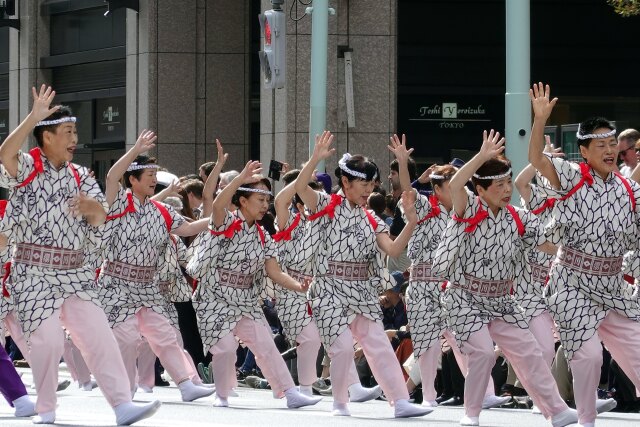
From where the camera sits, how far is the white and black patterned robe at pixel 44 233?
417 inches

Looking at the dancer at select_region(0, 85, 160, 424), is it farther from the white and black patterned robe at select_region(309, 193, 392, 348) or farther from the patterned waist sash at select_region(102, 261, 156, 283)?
the patterned waist sash at select_region(102, 261, 156, 283)

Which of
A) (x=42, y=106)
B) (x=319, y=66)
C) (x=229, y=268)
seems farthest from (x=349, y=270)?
(x=319, y=66)

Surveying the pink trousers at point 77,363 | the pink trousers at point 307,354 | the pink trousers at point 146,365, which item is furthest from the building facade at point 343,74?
the pink trousers at point 307,354

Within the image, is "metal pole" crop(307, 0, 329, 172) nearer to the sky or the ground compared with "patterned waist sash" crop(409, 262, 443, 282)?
nearer to the sky

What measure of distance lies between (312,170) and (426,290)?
6.95 feet

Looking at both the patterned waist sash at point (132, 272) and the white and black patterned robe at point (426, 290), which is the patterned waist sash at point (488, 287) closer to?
the white and black patterned robe at point (426, 290)

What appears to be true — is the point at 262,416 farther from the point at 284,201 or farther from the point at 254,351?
the point at 284,201

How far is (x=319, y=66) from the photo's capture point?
67.2 feet

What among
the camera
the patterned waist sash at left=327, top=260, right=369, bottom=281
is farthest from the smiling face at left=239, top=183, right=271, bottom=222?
the camera

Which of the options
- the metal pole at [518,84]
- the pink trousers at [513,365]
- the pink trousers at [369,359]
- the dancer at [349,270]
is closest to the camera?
the pink trousers at [513,365]

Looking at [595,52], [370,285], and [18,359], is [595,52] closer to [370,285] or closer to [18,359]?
[18,359]

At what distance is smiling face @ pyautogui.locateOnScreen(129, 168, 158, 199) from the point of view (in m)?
13.8

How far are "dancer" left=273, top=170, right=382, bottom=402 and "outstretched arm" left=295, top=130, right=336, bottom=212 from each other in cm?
25

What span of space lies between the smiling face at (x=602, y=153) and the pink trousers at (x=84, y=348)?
9.92 ft
